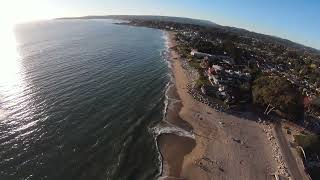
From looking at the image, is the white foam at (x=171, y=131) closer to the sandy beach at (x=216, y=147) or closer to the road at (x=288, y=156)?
the sandy beach at (x=216, y=147)

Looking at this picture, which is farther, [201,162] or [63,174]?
[201,162]

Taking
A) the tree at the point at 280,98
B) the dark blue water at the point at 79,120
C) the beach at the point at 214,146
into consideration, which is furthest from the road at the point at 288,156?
the dark blue water at the point at 79,120

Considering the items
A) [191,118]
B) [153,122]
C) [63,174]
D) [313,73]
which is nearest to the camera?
[63,174]

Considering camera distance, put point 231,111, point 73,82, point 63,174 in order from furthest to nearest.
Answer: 1. point 73,82
2. point 231,111
3. point 63,174

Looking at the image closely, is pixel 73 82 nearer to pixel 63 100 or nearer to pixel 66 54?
pixel 63 100

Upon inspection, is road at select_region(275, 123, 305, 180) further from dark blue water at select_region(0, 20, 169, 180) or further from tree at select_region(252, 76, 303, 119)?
dark blue water at select_region(0, 20, 169, 180)

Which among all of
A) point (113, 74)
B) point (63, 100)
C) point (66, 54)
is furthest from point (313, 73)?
point (63, 100)

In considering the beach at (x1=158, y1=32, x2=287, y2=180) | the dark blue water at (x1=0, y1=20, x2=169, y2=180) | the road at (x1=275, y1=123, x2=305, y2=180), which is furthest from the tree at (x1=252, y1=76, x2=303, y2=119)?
the dark blue water at (x1=0, y1=20, x2=169, y2=180)

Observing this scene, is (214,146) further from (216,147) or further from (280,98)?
(280,98)
